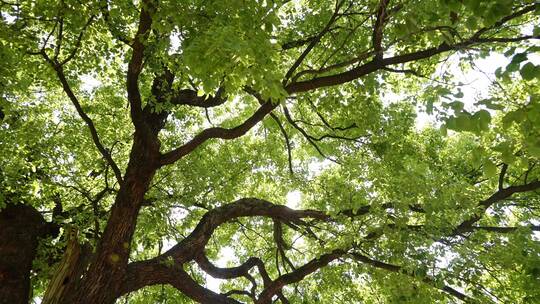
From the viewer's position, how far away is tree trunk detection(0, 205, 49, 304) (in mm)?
7109

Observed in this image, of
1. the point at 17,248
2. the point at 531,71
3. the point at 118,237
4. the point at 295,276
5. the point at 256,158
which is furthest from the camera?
the point at 256,158

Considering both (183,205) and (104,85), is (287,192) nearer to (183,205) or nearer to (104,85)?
(183,205)

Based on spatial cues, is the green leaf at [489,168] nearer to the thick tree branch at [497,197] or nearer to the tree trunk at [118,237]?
the thick tree branch at [497,197]

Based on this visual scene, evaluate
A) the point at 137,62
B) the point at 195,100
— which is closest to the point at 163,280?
the point at 137,62

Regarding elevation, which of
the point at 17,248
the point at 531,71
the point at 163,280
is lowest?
the point at 531,71

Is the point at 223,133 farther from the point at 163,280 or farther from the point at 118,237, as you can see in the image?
the point at 163,280

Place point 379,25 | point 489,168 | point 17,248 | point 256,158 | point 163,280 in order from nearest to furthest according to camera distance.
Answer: point 489,168 < point 379,25 < point 163,280 < point 17,248 < point 256,158

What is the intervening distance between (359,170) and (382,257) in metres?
1.62

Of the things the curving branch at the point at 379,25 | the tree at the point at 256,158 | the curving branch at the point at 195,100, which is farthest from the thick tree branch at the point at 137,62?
the curving branch at the point at 379,25

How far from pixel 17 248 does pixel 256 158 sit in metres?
5.75

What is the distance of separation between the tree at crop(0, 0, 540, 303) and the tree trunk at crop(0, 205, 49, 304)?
1.2 inches

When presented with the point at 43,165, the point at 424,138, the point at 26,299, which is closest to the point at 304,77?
the point at 424,138

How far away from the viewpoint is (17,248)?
7605 millimetres

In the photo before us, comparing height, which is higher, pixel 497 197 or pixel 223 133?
pixel 497 197
